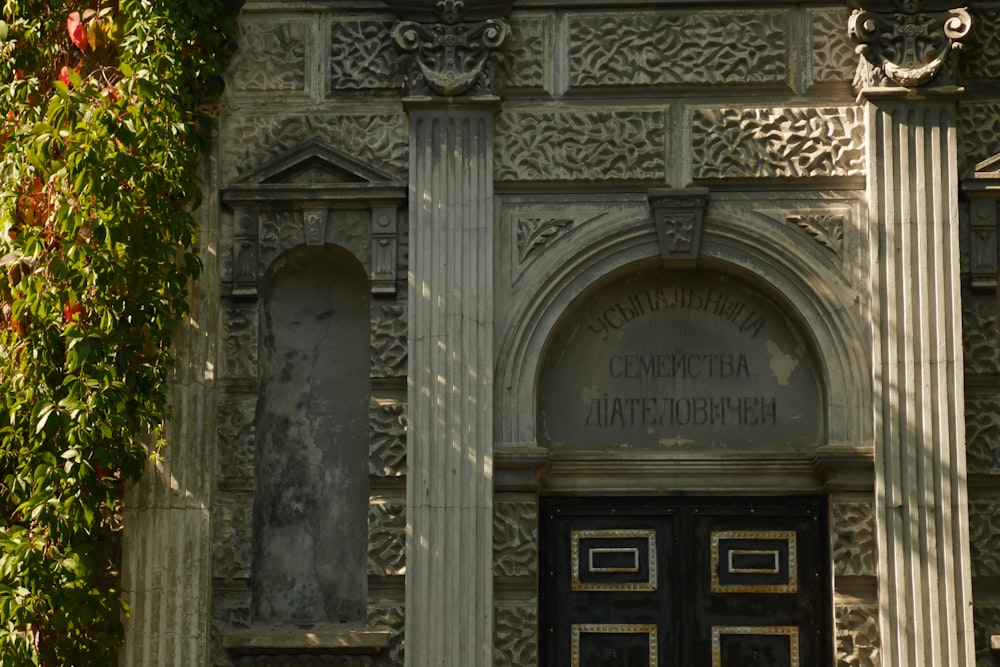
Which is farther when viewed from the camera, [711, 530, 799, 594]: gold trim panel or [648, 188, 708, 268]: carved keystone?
[648, 188, 708, 268]: carved keystone

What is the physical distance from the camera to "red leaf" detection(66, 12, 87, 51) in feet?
35.9

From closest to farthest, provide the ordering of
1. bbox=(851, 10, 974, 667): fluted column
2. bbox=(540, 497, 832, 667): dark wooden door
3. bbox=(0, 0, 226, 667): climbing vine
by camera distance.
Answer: bbox=(0, 0, 226, 667): climbing vine, bbox=(851, 10, 974, 667): fluted column, bbox=(540, 497, 832, 667): dark wooden door

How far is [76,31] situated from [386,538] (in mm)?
3985

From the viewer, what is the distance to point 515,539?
34.7 ft

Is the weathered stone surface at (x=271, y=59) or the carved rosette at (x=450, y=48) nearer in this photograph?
the carved rosette at (x=450, y=48)

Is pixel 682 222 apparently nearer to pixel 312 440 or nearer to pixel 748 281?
pixel 748 281

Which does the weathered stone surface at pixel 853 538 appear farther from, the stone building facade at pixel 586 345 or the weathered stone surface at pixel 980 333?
the weathered stone surface at pixel 980 333

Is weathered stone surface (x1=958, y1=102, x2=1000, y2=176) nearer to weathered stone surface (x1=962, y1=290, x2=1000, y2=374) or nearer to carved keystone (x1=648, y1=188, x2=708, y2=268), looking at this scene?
weathered stone surface (x1=962, y1=290, x2=1000, y2=374)

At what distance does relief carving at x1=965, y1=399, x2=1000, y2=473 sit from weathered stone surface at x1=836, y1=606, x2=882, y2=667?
3.81 ft

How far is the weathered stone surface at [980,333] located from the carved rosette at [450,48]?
3.46 meters

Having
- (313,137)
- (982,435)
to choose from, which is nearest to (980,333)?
(982,435)

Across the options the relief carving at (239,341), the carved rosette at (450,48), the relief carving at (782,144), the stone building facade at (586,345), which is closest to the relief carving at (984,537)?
the stone building facade at (586,345)

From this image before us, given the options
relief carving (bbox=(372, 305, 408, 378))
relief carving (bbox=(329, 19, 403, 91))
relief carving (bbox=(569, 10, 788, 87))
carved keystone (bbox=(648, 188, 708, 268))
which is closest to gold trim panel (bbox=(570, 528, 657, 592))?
relief carving (bbox=(372, 305, 408, 378))

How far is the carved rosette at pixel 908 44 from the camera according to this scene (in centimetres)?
1073
